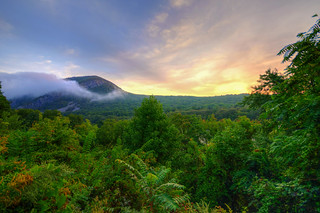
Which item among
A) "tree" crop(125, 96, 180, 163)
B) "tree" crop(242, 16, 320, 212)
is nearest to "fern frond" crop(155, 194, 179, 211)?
"tree" crop(242, 16, 320, 212)

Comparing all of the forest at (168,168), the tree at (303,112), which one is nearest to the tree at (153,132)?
the forest at (168,168)

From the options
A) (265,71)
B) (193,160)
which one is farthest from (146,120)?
(265,71)

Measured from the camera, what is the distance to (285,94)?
15.6 feet

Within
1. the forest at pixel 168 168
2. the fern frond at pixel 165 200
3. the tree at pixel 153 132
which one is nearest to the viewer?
the forest at pixel 168 168

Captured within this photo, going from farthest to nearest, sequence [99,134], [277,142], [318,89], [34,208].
Answer: 1. [99,134]
2. [277,142]
3. [318,89]
4. [34,208]

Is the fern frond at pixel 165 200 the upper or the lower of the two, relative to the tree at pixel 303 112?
lower

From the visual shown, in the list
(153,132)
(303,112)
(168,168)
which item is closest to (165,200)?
(168,168)

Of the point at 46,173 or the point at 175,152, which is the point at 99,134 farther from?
the point at 46,173

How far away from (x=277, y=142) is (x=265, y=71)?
8.45m

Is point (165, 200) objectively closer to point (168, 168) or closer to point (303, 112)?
point (168, 168)

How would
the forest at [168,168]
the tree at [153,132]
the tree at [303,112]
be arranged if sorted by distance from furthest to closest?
the tree at [153,132] < the tree at [303,112] < the forest at [168,168]

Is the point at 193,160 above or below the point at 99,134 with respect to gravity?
above

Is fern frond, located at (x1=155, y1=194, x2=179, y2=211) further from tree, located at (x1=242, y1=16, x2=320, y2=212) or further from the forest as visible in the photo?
tree, located at (x1=242, y1=16, x2=320, y2=212)

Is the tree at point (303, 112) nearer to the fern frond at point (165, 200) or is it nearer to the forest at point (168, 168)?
the forest at point (168, 168)
